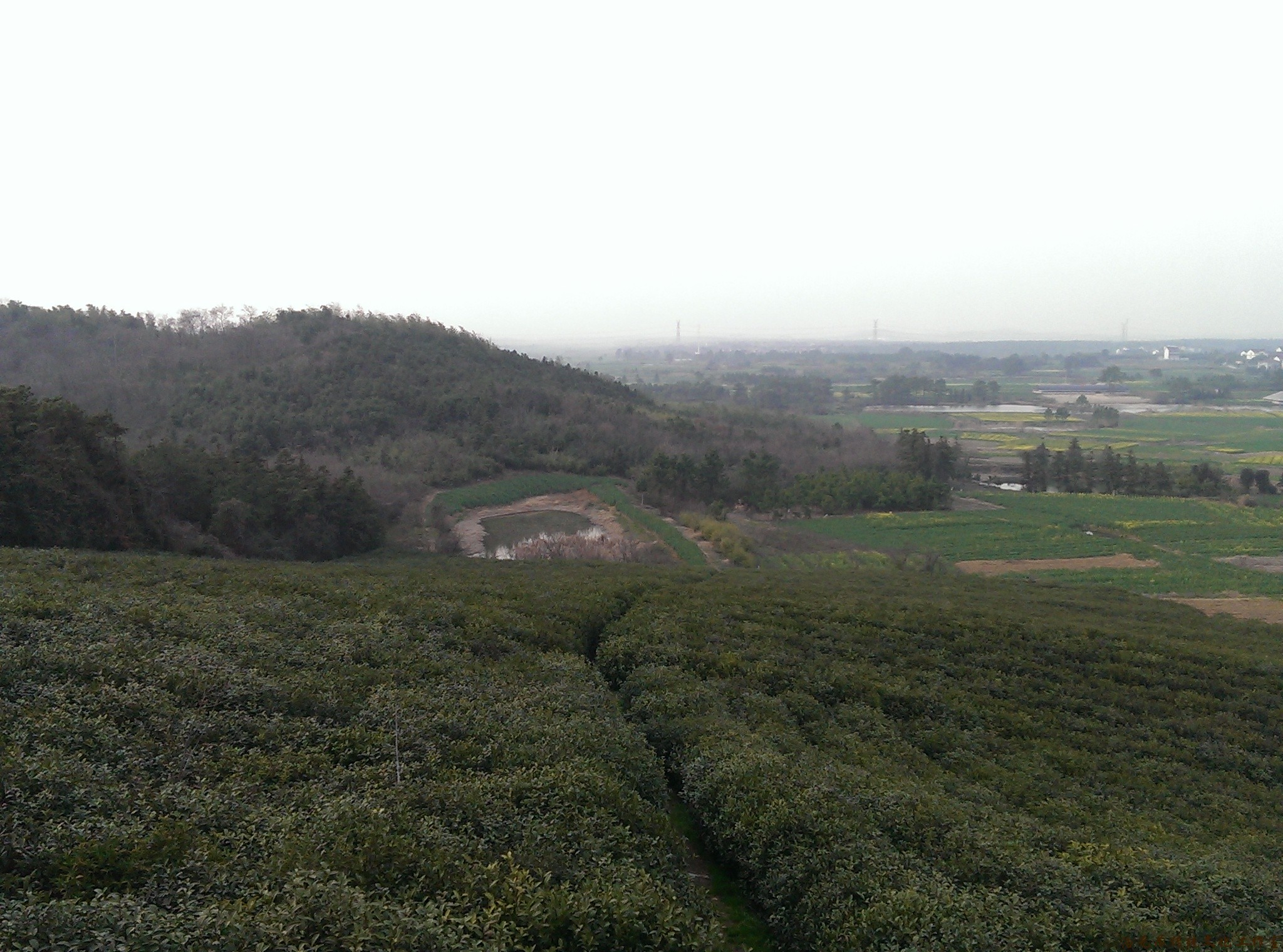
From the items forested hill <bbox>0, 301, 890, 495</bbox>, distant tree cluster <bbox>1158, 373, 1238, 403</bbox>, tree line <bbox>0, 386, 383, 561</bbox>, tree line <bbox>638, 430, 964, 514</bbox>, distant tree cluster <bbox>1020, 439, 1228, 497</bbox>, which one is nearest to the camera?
tree line <bbox>0, 386, 383, 561</bbox>

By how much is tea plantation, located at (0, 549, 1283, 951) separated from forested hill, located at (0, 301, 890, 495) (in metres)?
35.8

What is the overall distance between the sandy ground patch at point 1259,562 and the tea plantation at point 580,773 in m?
24.1

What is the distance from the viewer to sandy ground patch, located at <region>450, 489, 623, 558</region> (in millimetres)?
39719

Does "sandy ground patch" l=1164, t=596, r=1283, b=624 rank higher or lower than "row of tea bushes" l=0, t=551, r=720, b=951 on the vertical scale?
lower

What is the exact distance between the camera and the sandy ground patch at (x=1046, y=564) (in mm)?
38250

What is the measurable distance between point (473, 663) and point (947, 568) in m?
30.9

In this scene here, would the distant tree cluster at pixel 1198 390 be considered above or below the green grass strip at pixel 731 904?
above

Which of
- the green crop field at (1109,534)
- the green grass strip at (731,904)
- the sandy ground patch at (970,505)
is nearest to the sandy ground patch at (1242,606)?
the green crop field at (1109,534)

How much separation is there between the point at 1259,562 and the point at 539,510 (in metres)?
38.0

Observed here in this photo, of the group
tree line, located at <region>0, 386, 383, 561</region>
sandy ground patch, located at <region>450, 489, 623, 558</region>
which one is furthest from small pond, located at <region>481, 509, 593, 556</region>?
tree line, located at <region>0, 386, 383, 561</region>

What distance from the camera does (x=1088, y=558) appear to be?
132 ft

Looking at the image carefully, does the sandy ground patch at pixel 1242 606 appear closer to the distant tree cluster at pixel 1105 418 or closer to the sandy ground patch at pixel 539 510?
the sandy ground patch at pixel 539 510

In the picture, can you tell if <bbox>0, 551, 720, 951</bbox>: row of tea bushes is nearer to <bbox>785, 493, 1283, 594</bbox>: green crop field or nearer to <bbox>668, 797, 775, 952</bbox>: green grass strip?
<bbox>668, 797, 775, 952</bbox>: green grass strip

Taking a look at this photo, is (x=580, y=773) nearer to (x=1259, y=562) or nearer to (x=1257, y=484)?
(x=1259, y=562)
